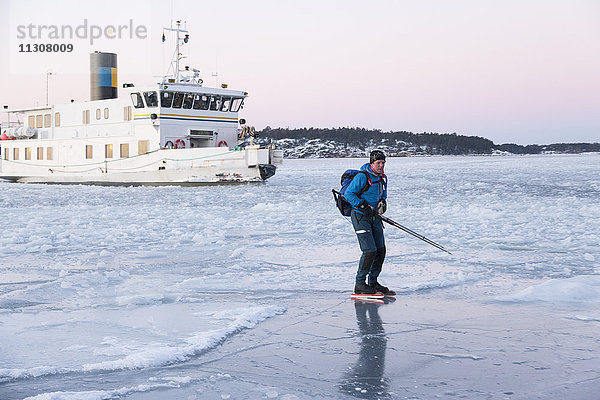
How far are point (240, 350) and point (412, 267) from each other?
3.95 m

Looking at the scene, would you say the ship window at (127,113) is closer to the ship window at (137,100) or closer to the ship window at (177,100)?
the ship window at (137,100)

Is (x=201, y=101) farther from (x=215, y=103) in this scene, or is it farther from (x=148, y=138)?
(x=148, y=138)

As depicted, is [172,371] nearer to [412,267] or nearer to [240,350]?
[240,350]

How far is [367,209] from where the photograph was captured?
606cm

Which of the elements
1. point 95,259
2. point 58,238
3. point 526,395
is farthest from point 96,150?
point 526,395

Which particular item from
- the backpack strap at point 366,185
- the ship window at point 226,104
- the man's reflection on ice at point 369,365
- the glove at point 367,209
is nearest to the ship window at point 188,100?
the ship window at point 226,104

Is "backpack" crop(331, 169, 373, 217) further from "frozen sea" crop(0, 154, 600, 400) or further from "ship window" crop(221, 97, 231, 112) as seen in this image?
"ship window" crop(221, 97, 231, 112)

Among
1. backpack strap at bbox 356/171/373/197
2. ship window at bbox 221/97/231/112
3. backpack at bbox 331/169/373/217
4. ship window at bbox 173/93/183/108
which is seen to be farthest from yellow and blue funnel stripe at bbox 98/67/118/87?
backpack strap at bbox 356/171/373/197

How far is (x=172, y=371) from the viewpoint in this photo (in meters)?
4.08

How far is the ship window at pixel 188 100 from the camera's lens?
27.4 m

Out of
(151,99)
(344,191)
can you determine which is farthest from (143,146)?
(344,191)

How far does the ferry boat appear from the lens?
25984 millimetres

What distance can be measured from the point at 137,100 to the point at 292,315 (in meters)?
23.4

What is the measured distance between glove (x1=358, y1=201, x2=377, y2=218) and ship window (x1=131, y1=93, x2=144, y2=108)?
22.7 meters
